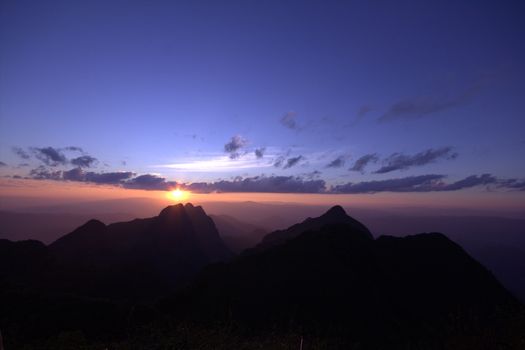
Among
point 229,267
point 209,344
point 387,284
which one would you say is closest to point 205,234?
point 229,267

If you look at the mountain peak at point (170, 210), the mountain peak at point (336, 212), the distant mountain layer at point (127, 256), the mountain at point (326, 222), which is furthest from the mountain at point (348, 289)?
the mountain peak at point (170, 210)

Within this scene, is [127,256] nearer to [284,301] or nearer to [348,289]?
[284,301]

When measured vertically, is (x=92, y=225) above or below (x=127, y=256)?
above

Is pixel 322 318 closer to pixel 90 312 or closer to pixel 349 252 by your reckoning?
pixel 349 252

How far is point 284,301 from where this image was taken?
4703 cm

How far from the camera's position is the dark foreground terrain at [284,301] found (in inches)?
674

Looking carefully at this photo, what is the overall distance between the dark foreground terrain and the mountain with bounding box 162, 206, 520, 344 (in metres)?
0.24

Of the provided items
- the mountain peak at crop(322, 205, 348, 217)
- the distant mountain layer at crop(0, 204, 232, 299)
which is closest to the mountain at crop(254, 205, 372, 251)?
the mountain peak at crop(322, 205, 348, 217)

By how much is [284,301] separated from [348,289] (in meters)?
12.3

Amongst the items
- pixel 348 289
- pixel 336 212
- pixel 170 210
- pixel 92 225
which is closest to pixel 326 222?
pixel 336 212

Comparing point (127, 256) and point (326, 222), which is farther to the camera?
point (326, 222)

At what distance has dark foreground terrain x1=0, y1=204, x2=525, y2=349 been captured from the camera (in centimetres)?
1712

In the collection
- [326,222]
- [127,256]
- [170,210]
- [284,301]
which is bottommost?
[127,256]

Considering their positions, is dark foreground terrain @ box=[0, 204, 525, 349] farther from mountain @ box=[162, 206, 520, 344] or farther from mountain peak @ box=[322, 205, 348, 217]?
mountain peak @ box=[322, 205, 348, 217]
